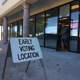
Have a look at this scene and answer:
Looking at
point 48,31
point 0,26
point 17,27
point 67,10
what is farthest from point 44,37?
point 0,26

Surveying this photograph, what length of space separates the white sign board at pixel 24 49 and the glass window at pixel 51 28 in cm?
591

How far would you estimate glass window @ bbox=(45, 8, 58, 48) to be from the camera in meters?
9.45

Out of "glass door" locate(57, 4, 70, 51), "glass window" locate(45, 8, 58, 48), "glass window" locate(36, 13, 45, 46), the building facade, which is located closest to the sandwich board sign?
the building facade

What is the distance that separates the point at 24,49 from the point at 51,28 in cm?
661

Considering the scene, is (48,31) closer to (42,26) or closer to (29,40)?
(42,26)

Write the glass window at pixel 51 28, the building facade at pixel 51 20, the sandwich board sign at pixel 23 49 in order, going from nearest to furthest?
the sandwich board sign at pixel 23 49 → the building facade at pixel 51 20 → the glass window at pixel 51 28

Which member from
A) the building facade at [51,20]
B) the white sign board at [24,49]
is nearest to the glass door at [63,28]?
the building facade at [51,20]

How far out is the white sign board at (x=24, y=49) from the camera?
3251 millimetres

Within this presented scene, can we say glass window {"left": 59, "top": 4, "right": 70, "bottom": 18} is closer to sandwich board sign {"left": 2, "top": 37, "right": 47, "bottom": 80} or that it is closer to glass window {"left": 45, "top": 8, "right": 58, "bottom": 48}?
glass window {"left": 45, "top": 8, "right": 58, "bottom": 48}

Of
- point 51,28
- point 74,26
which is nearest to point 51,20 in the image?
point 51,28

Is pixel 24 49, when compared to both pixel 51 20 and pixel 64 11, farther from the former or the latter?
pixel 51 20

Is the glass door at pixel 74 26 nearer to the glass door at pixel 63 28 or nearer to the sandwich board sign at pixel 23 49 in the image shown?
the glass door at pixel 63 28

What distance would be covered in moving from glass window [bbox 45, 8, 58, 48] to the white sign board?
5.91 meters

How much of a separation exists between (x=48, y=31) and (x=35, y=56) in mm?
6818
